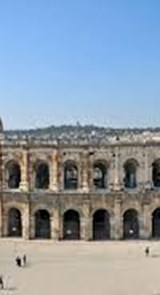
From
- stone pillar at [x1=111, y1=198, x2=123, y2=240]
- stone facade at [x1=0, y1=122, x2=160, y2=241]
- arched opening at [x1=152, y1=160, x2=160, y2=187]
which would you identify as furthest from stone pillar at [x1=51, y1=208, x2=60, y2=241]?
arched opening at [x1=152, y1=160, x2=160, y2=187]

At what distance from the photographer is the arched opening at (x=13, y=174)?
53.0 m

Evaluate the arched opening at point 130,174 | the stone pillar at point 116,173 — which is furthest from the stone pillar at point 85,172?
the arched opening at point 130,174

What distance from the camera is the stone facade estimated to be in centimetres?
5112

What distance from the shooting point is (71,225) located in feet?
172

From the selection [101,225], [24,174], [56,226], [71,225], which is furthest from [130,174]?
[24,174]

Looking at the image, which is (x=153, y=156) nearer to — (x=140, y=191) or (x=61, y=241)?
(x=140, y=191)

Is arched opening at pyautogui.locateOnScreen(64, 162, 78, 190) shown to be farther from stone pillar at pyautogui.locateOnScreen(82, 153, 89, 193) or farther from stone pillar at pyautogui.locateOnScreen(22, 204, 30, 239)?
stone pillar at pyautogui.locateOnScreen(22, 204, 30, 239)

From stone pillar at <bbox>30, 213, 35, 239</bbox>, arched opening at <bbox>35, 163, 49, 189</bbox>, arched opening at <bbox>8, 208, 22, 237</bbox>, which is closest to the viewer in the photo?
stone pillar at <bbox>30, 213, 35, 239</bbox>

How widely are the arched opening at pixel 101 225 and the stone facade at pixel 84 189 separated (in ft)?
0.25

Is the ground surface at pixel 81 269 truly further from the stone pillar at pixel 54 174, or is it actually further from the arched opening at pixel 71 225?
the stone pillar at pixel 54 174

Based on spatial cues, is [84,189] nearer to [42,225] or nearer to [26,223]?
[42,225]

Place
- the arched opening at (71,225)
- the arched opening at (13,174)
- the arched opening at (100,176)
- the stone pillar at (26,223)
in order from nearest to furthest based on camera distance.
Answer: the stone pillar at (26,223), the arched opening at (71,225), the arched opening at (13,174), the arched opening at (100,176)

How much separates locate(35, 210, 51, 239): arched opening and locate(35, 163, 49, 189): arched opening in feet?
6.69

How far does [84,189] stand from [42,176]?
518 cm
